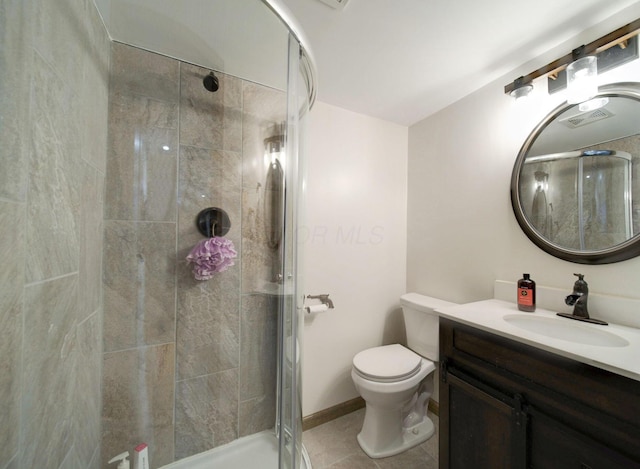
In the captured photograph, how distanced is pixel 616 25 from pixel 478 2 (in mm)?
603

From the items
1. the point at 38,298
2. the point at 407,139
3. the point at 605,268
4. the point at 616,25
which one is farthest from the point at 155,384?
the point at 616,25

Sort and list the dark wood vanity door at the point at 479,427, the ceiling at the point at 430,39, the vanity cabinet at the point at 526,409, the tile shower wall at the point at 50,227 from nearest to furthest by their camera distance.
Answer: the tile shower wall at the point at 50,227 < the vanity cabinet at the point at 526,409 < the dark wood vanity door at the point at 479,427 < the ceiling at the point at 430,39

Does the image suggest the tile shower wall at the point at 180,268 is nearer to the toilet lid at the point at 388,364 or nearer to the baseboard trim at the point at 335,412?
the baseboard trim at the point at 335,412

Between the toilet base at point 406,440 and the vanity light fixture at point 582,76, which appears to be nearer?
the vanity light fixture at point 582,76

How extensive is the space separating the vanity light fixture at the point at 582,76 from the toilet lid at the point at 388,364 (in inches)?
59.7

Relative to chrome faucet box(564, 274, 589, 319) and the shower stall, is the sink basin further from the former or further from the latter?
the shower stall

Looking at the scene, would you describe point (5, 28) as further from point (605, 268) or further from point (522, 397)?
point (605, 268)

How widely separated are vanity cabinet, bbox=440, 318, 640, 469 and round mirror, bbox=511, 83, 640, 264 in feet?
1.96

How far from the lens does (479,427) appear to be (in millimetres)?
926

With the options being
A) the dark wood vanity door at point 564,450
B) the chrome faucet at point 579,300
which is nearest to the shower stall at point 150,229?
the dark wood vanity door at point 564,450

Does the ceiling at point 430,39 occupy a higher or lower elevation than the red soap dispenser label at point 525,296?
higher

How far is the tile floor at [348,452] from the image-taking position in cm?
125

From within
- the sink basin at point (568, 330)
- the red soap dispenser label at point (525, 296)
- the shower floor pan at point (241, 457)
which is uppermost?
the red soap dispenser label at point (525, 296)

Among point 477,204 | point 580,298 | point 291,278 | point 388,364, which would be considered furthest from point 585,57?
point 388,364
